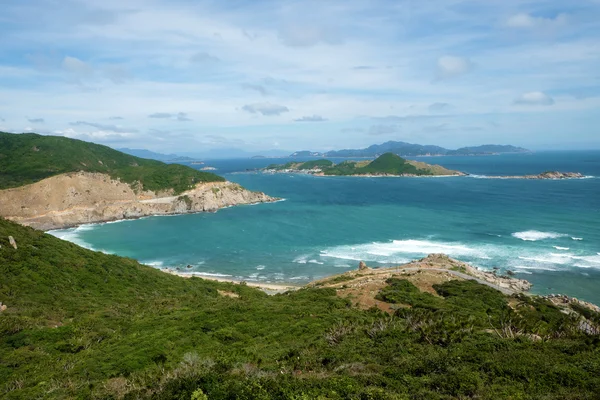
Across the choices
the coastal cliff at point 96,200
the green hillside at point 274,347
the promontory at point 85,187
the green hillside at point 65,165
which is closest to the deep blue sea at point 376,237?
the coastal cliff at point 96,200

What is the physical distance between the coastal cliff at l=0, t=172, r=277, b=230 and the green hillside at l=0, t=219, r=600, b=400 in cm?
6813

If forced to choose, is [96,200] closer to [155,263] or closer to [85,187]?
[85,187]

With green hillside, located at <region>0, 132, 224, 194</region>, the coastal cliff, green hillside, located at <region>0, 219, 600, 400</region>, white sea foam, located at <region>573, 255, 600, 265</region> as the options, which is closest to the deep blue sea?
white sea foam, located at <region>573, 255, 600, 265</region>

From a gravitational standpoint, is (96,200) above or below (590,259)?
above

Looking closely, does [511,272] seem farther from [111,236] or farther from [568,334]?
[111,236]

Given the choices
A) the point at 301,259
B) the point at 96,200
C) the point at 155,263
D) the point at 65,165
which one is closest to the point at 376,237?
the point at 301,259

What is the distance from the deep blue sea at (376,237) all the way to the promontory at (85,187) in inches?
307

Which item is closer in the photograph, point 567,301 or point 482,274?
point 567,301

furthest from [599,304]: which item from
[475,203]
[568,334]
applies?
[475,203]

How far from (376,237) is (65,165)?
344 ft

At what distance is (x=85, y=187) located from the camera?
102 meters

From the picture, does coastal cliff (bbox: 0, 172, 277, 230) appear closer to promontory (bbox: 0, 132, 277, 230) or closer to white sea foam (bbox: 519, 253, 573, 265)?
promontory (bbox: 0, 132, 277, 230)

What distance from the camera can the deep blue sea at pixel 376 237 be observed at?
56.1 meters

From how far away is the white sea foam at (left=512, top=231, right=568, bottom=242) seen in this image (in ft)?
221
